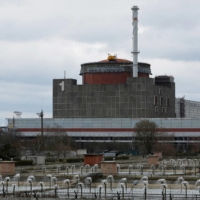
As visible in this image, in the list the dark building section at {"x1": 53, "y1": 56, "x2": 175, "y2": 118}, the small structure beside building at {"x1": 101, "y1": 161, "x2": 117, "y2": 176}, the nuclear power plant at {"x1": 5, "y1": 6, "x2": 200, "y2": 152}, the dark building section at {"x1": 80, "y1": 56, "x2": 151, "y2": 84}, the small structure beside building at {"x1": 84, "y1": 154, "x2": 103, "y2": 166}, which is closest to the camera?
the small structure beside building at {"x1": 101, "y1": 161, "x2": 117, "y2": 176}

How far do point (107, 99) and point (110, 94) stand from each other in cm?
126

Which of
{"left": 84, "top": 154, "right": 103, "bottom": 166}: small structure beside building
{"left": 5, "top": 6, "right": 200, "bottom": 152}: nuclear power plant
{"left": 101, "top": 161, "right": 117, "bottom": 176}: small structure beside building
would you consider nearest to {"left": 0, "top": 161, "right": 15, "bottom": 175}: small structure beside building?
{"left": 101, "top": 161, "right": 117, "bottom": 176}: small structure beside building

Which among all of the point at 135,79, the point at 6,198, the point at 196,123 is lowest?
the point at 6,198

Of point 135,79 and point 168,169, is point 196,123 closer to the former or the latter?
point 135,79

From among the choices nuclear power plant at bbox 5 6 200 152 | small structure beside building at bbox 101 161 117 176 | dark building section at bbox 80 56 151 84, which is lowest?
small structure beside building at bbox 101 161 117 176

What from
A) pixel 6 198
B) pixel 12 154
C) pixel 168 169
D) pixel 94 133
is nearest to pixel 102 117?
pixel 94 133

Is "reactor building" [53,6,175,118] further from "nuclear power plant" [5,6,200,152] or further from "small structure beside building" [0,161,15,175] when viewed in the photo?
"small structure beside building" [0,161,15,175]

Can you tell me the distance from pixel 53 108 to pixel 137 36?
79.7 ft

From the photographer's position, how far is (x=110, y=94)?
438 ft

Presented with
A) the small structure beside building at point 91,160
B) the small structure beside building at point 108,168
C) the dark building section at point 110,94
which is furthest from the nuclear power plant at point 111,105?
the small structure beside building at point 108,168

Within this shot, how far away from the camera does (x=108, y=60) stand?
13950 cm

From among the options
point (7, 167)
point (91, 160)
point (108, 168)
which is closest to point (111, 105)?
point (91, 160)

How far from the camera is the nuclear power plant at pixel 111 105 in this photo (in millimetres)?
126125

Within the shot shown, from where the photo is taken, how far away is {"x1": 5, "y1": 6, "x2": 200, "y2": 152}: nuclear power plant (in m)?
126
